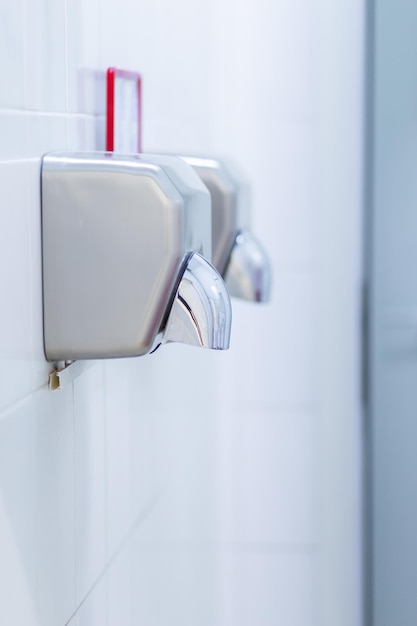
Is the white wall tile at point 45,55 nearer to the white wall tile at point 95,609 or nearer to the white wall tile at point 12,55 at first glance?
the white wall tile at point 12,55

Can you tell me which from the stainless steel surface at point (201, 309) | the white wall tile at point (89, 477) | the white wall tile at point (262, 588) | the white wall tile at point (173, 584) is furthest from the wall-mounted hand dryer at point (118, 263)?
the white wall tile at point (262, 588)

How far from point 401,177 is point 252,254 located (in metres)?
0.43

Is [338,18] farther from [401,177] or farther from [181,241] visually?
[181,241]

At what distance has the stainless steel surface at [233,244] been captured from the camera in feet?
2.66

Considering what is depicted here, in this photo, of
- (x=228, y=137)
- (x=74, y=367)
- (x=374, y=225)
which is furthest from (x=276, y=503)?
(x=74, y=367)

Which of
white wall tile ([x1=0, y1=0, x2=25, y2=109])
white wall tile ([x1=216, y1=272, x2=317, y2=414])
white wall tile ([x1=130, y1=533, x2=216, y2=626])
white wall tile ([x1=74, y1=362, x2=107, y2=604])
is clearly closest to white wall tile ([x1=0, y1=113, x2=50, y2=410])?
white wall tile ([x1=0, y1=0, x2=25, y2=109])

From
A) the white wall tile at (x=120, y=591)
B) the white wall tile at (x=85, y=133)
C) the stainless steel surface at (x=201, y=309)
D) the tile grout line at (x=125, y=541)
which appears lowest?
the white wall tile at (x=120, y=591)

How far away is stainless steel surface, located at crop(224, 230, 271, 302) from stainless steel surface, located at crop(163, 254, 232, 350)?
27cm

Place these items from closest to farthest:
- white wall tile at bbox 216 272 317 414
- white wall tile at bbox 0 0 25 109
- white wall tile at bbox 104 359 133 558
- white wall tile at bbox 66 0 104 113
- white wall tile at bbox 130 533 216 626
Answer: white wall tile at bbox 0 0 25 109
white wall tile at bbox 66 0 104 113
white wall tile at bbox 104 359 133 558
white wall tile at bbox 130 533 216 626
white wall tile at bbox 216 272 317 414

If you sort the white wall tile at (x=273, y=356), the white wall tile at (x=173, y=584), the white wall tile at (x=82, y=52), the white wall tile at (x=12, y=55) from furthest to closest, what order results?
1. the white wall tile at (x=273, y=356)
2. the white wall tile at (x=173, y=584)
3. the white wall tile at (x=82, y=52)
4. the white wall tile at (x=12, y=55)

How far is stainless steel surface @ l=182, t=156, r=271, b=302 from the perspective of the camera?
812mm

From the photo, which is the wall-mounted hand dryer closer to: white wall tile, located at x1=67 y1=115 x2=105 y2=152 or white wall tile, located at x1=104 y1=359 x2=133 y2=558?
white wall tile, located at x1=67 y1=115 x2=105 y2=152

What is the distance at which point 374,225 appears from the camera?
120 centimetres

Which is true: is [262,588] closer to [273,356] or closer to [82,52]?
[273,356]
